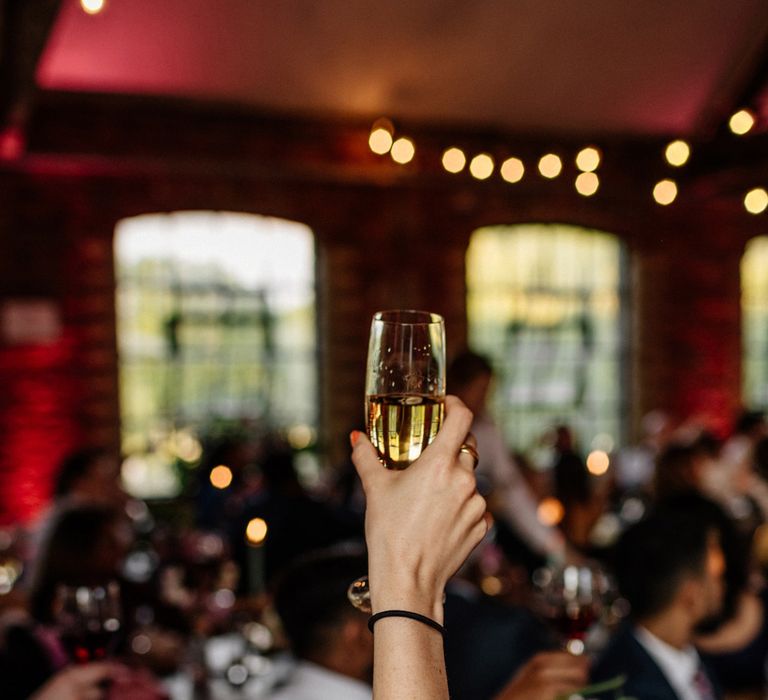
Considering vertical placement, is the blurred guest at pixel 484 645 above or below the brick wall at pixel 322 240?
below

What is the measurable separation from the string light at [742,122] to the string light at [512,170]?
1.39 m

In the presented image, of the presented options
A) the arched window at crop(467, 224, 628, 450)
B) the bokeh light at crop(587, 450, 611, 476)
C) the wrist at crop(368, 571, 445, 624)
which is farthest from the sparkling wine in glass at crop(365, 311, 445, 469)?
the arched window at crop(467, 224, 628, 450)

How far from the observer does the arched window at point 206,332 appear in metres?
6.34

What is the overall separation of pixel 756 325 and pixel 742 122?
3.27 m

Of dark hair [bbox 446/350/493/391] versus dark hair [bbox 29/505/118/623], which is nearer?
dark hair [bbox 29/505/118/623]

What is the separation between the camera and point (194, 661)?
8.55ft

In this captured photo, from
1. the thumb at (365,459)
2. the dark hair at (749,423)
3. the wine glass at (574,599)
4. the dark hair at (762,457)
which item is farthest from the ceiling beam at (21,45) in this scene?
the dark hair at (749,423)

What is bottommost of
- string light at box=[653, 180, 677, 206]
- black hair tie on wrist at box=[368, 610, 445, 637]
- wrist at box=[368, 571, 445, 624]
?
black hair tie on wrist at box=[368, 610, 445, 637]

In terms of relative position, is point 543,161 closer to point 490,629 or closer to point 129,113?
point 129,113

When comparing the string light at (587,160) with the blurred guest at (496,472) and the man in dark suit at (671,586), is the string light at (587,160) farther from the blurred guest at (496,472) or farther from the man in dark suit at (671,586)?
the man in dark suit at (671,586)

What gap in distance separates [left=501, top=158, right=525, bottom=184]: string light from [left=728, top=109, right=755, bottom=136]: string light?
4.55 feet

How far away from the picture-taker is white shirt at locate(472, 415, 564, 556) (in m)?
3.89

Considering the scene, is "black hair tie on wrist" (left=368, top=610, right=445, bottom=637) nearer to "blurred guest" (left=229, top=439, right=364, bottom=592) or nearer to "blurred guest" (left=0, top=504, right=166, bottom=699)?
"blurred guest" (left=0, top=504, right=166, bottom=699)

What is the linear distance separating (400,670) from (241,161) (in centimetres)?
578
